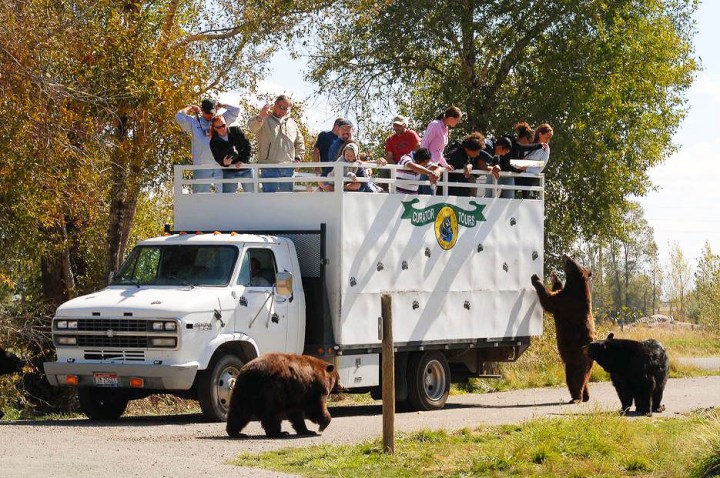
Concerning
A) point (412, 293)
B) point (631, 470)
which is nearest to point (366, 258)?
point (412, 293)

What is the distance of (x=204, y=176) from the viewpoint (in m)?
19.6

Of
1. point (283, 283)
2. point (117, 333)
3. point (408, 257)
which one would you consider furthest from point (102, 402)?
point (408, 257)

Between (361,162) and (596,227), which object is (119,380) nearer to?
(361,162)

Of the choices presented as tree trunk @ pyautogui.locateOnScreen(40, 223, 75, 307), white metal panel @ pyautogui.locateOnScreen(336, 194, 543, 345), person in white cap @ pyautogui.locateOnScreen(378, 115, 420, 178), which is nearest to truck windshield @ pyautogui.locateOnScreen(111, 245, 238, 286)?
white metal panel @ pyautogui.locateOnScreen(336, 194, 543, 345)

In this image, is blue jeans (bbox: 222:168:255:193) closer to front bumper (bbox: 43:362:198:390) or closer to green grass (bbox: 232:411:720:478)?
front bumper (bbox: 43:362:198:390)

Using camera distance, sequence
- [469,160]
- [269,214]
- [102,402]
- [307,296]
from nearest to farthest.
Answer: [102,402], [307,296], [269,214], [469,160]

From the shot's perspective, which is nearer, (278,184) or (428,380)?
(278,184)

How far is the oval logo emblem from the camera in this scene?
19.8 m

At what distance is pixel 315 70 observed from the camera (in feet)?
107

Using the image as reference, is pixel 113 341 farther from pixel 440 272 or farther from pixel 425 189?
pixel 425 189

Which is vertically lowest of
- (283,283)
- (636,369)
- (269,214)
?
(636,369)

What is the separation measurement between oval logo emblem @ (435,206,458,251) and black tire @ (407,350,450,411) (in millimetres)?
1585

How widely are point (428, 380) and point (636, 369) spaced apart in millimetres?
3463

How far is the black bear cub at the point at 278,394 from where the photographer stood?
1503 cm
